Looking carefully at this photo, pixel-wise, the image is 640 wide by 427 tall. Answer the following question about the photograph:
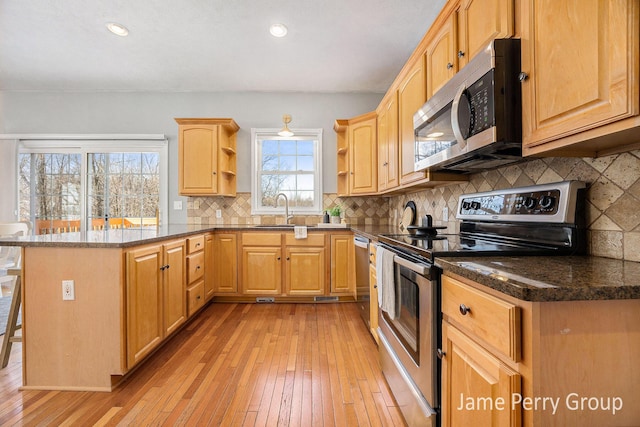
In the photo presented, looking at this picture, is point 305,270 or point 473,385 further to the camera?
point 305,270

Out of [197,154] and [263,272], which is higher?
[197,154]

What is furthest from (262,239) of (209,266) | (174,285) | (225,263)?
(174,285)

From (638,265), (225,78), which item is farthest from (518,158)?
(225,78)

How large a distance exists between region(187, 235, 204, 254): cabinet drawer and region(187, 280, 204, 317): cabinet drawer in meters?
0.33

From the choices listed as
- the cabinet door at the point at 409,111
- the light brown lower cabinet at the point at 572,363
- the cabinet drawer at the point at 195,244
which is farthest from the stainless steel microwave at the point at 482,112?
the cabinet drawer at the point at 195,244

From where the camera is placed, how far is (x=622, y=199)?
1.05 meters

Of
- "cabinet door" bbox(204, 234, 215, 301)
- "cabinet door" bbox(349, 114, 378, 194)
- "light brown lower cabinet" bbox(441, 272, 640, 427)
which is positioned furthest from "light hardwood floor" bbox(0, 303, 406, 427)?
"cabinet door" bbox(349, 114, 378, 194)

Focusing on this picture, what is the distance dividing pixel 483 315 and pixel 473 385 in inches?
9.5

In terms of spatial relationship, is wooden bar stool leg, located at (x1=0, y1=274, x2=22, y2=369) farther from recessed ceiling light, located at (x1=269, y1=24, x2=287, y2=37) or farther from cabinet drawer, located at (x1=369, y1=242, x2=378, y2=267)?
recessed ceiling light, located at (x1=269, y1=24, x2=287, y2=37)

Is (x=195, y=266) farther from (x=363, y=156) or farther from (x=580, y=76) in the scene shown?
(x=580, y=76)

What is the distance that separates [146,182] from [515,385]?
175 inches

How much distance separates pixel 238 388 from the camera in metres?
1.72

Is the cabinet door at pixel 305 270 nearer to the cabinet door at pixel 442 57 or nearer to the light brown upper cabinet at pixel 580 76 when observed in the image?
the cabinet door at pixel 442 57

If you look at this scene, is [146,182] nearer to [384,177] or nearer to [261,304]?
[261,304]
